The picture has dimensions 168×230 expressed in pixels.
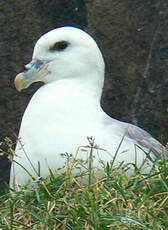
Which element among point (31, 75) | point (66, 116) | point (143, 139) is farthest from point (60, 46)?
point (143, 139)

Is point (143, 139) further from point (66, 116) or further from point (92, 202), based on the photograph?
point (92, 202)

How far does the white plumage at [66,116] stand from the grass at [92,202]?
0.20m

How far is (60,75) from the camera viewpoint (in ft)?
14.6

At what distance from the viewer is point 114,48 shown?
17.4 feet

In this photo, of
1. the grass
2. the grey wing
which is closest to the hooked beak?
the grey wing

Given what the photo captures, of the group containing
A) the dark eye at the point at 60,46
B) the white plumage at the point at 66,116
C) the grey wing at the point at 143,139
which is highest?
the dark eye at the point at 60,46

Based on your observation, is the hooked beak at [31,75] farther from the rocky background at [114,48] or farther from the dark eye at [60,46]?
the rocky background at [114,48]

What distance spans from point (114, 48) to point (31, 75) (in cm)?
105

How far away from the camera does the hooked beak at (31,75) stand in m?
4.43

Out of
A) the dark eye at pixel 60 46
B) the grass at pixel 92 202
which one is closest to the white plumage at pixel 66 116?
the dark eye at pixel 60 46

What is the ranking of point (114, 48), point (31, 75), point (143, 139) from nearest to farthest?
point (143, 139) → point (31, 75) → point (114, 48)

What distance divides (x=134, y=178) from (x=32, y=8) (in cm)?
228

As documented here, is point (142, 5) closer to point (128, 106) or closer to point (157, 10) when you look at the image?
point (157, 10)

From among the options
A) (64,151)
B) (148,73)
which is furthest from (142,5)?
(64,151)
